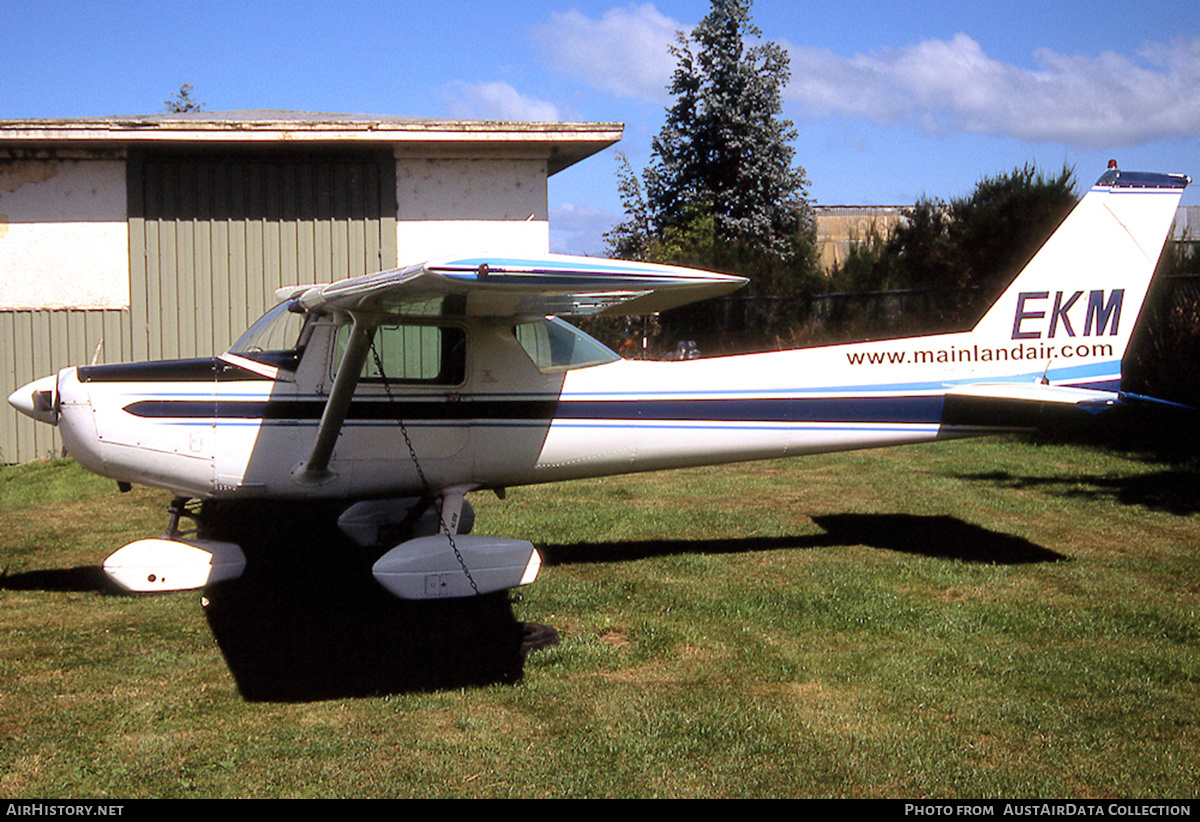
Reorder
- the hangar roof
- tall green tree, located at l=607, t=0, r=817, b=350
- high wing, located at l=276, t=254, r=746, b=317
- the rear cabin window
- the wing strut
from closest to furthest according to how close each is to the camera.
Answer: high wing, located at l=276, t=254, r=746, b=317 → the wing strut → the rear cabin window → the hangar roof → tall green tree, located at l=607, t=0, r=817, b=350

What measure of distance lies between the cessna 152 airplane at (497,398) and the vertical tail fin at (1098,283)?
Answer: 0.01 metres

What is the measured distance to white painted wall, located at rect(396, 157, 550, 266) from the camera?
11781 mm

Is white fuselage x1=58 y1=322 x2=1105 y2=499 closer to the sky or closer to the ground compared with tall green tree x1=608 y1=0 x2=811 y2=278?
closer to the ground

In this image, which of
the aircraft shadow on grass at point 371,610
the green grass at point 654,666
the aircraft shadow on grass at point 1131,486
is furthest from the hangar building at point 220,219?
the aircraft shadow on grass at point 1131,486

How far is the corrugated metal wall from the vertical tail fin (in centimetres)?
781

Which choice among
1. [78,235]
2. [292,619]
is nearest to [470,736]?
[292,619]

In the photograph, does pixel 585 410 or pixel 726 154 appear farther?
pixel 726 154

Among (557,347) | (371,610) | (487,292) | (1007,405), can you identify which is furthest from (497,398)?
(1007,405)

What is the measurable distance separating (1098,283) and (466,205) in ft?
24.5

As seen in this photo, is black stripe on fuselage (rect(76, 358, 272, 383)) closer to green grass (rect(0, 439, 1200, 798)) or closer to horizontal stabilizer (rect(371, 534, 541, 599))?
green grass (rect(0, 439, 1200, 798))

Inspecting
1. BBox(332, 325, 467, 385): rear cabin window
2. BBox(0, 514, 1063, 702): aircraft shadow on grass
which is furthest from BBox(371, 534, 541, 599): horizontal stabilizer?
BBox(332, 325, 467, 385): rear cabin window

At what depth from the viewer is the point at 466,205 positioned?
11.8 m

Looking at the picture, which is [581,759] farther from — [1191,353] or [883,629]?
[1191,353]

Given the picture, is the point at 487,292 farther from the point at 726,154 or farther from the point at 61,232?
the point at 726,154
